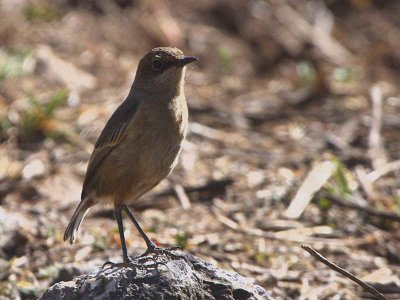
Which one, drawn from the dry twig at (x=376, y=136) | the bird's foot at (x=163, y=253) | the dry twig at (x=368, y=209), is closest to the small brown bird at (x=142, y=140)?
the bird's foot at (x=163, y=253)

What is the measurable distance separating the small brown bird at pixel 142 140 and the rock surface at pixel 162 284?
101 centimetres

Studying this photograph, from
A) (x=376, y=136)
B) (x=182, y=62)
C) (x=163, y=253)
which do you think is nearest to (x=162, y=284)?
(x=163, y=253)

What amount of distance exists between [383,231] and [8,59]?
545cm

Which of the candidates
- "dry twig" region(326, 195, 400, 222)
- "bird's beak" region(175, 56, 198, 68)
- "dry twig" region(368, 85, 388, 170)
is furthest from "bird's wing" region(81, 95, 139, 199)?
"dry twig" region(368, 85, 388, 170)

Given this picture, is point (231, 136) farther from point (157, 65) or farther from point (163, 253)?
point (163, 253)

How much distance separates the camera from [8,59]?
10.2 meters

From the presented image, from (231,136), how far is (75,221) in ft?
12.0

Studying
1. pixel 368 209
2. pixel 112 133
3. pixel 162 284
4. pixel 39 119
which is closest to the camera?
pixel 162 284

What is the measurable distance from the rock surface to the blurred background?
1.57 meters

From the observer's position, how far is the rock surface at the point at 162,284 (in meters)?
4.21

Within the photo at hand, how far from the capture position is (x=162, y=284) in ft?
13.9

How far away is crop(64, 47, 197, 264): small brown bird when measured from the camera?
5.60 metres

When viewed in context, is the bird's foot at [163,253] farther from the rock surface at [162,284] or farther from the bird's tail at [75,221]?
the bird's tail at [75,221]

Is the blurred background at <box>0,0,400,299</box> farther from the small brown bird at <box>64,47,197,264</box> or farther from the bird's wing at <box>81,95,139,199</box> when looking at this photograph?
the bird's wing at <box>81,95,139,199</box>
